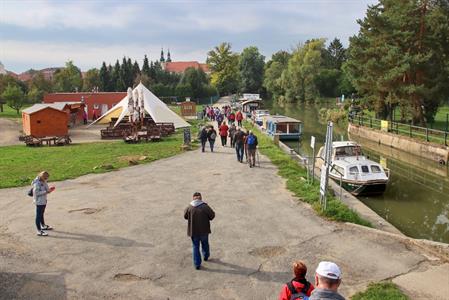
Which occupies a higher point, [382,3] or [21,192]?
[382,3]

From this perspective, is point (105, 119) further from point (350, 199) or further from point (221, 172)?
point (350, 199)

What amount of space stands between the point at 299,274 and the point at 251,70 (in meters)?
111

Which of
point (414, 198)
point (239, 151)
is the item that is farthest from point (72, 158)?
point (414, 198)

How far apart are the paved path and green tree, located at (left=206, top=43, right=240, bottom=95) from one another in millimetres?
101589

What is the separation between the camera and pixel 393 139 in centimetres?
3531

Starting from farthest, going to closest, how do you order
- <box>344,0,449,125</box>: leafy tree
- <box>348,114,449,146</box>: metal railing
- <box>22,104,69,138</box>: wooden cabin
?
<box>22,104,69,138</box>: wooden cabin, <box>344,0,449,125</box>: leafy tree, <box>348,114,449,146</box>: metal railing

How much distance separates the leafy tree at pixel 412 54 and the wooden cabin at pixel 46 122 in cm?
2419

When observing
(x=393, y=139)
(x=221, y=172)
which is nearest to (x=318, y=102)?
(x=393, y=139)

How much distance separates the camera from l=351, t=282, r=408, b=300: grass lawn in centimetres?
786

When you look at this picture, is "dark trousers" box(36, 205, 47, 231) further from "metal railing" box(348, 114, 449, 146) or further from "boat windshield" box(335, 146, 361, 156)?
"metal railing" box(348, 114, 449, 146)

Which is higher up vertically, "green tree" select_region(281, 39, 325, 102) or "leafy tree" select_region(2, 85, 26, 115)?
"green tree" select_region(281, 39, 325, 102)

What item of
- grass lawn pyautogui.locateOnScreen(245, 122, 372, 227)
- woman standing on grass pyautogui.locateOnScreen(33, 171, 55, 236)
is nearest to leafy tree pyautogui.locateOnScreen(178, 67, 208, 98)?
grass lawn pyautogui.locateOnScreen(245, 122, 372, 227)

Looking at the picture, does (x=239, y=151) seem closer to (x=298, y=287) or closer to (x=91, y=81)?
(x=298, y=287)

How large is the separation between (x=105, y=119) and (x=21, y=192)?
26587mm
